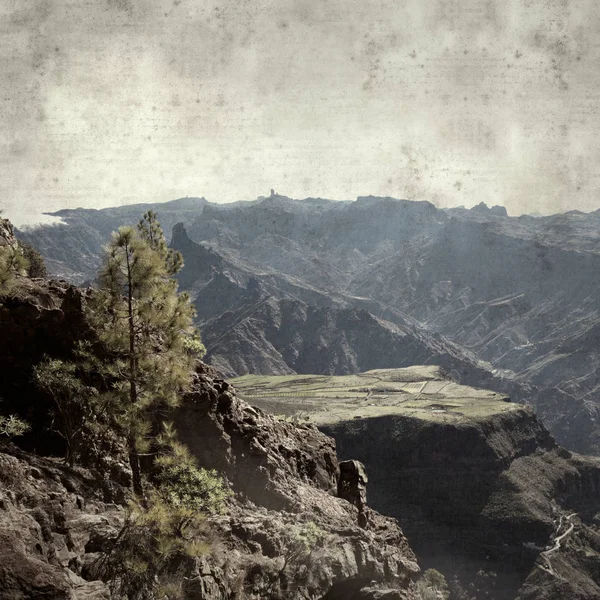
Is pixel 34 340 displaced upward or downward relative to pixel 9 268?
downward

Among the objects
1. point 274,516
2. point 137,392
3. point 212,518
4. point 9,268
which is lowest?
point 274,516

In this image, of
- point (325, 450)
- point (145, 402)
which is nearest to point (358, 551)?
point (325, 450)

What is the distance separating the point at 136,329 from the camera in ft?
81.7

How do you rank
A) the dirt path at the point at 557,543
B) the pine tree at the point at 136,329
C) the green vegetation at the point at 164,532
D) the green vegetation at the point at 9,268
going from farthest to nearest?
1. the dirt path at the point at 557,543
2. the green vegetation at the point at 9,268
3. the pine tree at the point at 136,329
4. the green vegetation at the point at 164,532

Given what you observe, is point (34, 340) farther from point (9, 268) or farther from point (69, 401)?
point (69, 401)

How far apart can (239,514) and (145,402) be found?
8.33 m

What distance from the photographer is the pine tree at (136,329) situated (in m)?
23.4

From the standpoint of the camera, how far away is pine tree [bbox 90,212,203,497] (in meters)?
23.4

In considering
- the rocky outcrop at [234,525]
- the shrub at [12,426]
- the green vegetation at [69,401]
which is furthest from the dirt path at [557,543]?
the shrub at [12,426]

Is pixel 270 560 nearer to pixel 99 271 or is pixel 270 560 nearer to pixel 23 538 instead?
pixel 23 538

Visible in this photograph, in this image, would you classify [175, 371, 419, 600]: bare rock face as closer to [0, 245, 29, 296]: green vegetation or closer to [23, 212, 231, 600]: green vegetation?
[23, 212, 231, 600]: green vegetation

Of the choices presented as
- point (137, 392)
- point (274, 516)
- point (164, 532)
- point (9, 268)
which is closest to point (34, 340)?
point (9, 268)

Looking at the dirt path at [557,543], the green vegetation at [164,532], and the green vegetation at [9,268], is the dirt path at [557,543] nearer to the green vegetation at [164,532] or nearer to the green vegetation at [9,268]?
the green vegetation at [164,532]

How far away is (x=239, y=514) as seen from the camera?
27.9 meters
